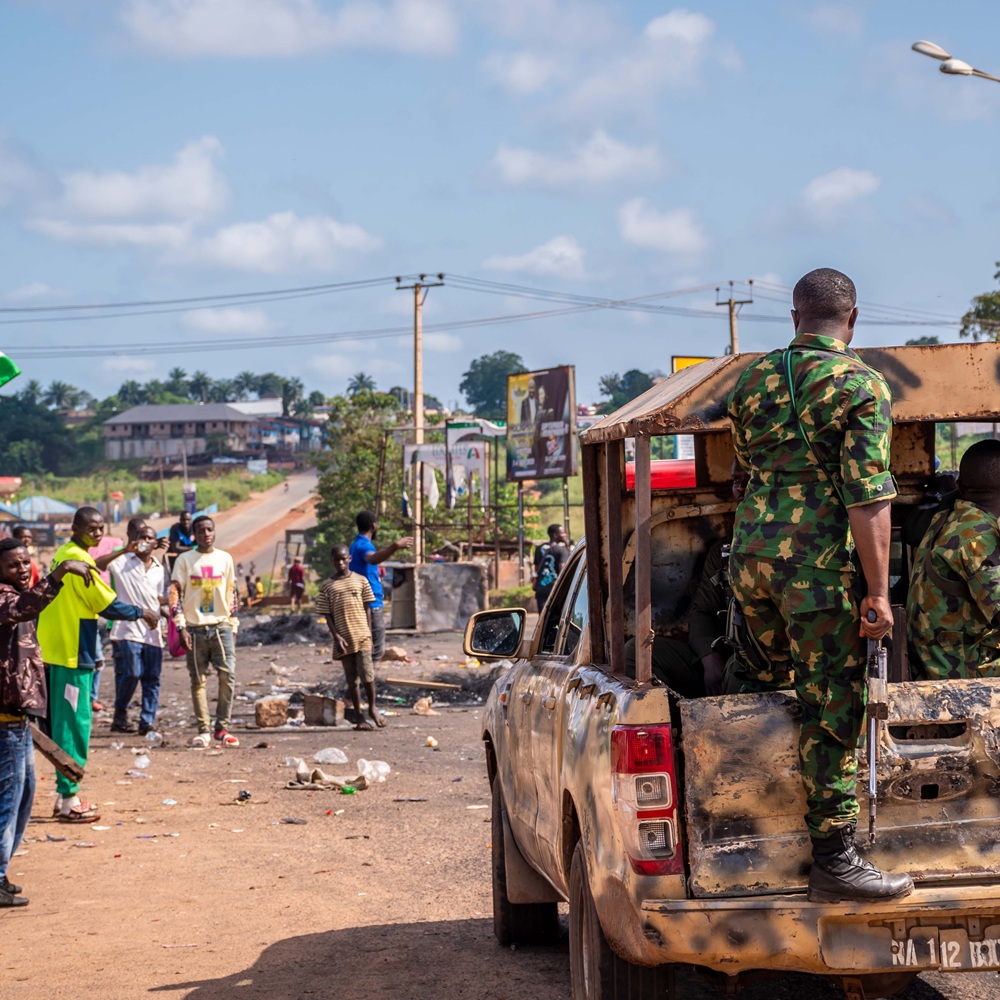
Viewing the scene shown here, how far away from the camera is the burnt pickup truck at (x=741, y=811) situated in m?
3.69

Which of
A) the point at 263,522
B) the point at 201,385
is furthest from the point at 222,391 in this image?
the point at 263,522

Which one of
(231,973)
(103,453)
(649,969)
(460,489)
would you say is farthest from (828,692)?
(103,453)

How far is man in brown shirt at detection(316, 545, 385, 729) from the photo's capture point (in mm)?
13297

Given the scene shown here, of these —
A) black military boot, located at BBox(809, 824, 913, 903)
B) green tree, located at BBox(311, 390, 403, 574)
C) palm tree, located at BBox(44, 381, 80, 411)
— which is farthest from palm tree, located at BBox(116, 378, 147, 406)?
black military boot, located at BBox(809, 824, 913, 903)

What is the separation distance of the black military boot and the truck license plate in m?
0.14

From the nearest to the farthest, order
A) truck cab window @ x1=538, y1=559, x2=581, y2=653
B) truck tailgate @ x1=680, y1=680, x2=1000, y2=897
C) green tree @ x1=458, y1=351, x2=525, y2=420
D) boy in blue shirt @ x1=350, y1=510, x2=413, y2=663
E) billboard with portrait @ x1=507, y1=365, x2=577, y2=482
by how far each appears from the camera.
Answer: truck tailgate @ x1=680, y1=680, x2=1000, y2=897, truck cab window @ x1=538, y1=559, x2=581, y2=653, boy in blue shirt @ x1=350, y1=510, x2=413, y2=663, billboard with portrait @ x1=507, y1=365, x2=577, y2=482, green tree @ x1=458, y1=351, x2=525, y2=420

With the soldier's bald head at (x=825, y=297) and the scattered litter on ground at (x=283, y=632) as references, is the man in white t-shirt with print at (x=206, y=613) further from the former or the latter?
the scattered litter on ground at (x=283, y=632)

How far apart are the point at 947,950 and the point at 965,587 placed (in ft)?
4.15

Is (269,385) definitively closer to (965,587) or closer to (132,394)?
(132,394)

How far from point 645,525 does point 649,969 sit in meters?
1.26

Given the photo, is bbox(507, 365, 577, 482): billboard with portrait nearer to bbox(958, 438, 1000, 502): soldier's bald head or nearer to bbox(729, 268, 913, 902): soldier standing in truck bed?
bbox(958, 438, 1000, 502): soldier's bald head

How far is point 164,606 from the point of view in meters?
13.0

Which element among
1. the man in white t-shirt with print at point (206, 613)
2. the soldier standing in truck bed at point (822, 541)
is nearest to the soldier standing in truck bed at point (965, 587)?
the soldier standing in truck bed at point (822, 541)

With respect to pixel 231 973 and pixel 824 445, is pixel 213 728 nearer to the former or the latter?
pixel 231 973
